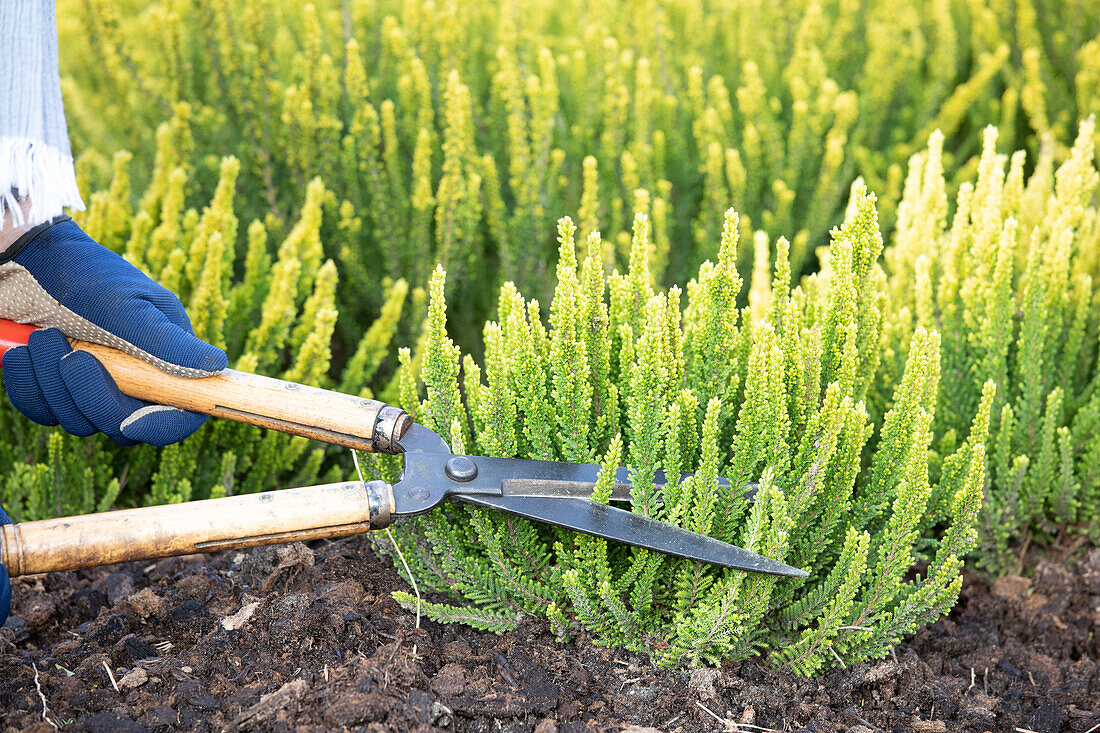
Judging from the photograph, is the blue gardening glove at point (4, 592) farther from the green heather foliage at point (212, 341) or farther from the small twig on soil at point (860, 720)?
the small twig on soil at point (860, 720)

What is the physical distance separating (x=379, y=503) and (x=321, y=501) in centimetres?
10

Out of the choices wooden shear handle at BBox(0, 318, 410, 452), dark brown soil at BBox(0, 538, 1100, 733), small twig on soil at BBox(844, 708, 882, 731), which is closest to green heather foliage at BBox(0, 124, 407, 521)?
dark brown soil at BBox(0, 538, 1100, 733)

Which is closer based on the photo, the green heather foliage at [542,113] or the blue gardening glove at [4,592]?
the blue gardening glove at [4,592]

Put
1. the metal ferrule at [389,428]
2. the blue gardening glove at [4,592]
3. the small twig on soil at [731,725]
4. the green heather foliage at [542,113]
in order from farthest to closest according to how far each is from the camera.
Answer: the green heather foliage at [542,113] < the metal ferrule at [389,428] < the small twig on soil at [731,725] < the blue gardening glove at [4,592]

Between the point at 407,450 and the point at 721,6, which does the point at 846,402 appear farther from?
the point at 721,6

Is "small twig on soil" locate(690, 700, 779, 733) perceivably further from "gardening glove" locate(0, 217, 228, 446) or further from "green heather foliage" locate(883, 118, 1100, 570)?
"gardening glove" locate(0, 217, 228, 446)

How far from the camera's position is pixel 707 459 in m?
1.50

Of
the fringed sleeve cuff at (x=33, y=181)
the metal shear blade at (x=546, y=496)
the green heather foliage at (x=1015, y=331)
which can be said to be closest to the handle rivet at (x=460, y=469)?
the metal shear blade at (x=546, y=496)

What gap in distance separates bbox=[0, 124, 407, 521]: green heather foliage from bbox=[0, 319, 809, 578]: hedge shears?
1.71ft

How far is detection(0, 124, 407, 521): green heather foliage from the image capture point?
2.22 meters

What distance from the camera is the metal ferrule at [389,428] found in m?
1.64

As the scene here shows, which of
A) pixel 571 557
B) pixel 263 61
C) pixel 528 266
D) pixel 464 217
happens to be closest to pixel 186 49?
pixel 263 61

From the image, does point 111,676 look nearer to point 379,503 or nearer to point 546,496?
point 379,503

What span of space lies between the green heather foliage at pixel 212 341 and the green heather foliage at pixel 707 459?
2.23 feet
